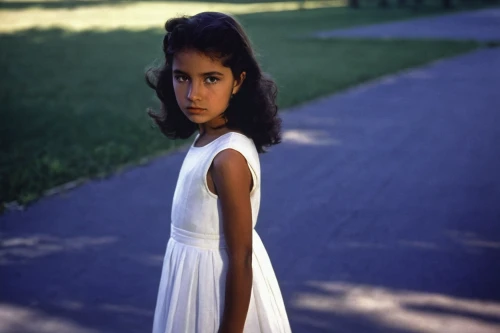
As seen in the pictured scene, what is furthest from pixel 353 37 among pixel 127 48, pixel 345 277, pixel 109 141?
pixel 345 277

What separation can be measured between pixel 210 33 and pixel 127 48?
1899 cm

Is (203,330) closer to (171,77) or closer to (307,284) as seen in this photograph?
(171,77)

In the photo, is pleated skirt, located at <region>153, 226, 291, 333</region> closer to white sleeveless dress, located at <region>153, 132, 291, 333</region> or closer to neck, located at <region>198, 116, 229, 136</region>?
white sleeveless dress, located at <region>153, 132, 291, 333</region>

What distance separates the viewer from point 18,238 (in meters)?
5.32

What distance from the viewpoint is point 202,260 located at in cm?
221

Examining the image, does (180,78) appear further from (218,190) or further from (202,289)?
(202,289)

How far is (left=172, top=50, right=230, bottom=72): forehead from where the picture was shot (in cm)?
213

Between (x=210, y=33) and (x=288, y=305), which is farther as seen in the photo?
(x=288, y=305)

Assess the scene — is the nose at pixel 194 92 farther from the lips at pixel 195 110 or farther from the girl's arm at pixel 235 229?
the girl's arm at pixel 235 229

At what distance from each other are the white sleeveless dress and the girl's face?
0.09 meters

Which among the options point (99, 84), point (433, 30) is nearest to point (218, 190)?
point (99, 84)

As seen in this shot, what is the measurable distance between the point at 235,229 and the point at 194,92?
38 cm

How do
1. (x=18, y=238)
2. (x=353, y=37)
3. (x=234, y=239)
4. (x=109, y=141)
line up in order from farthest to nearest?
(x=353, y=37)
(x=109, y=141)
(x=18, y=238)
(x=234, y=239)

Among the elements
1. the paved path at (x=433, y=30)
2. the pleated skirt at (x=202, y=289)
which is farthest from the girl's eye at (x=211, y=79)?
the paved path at (x=433, y=30)
